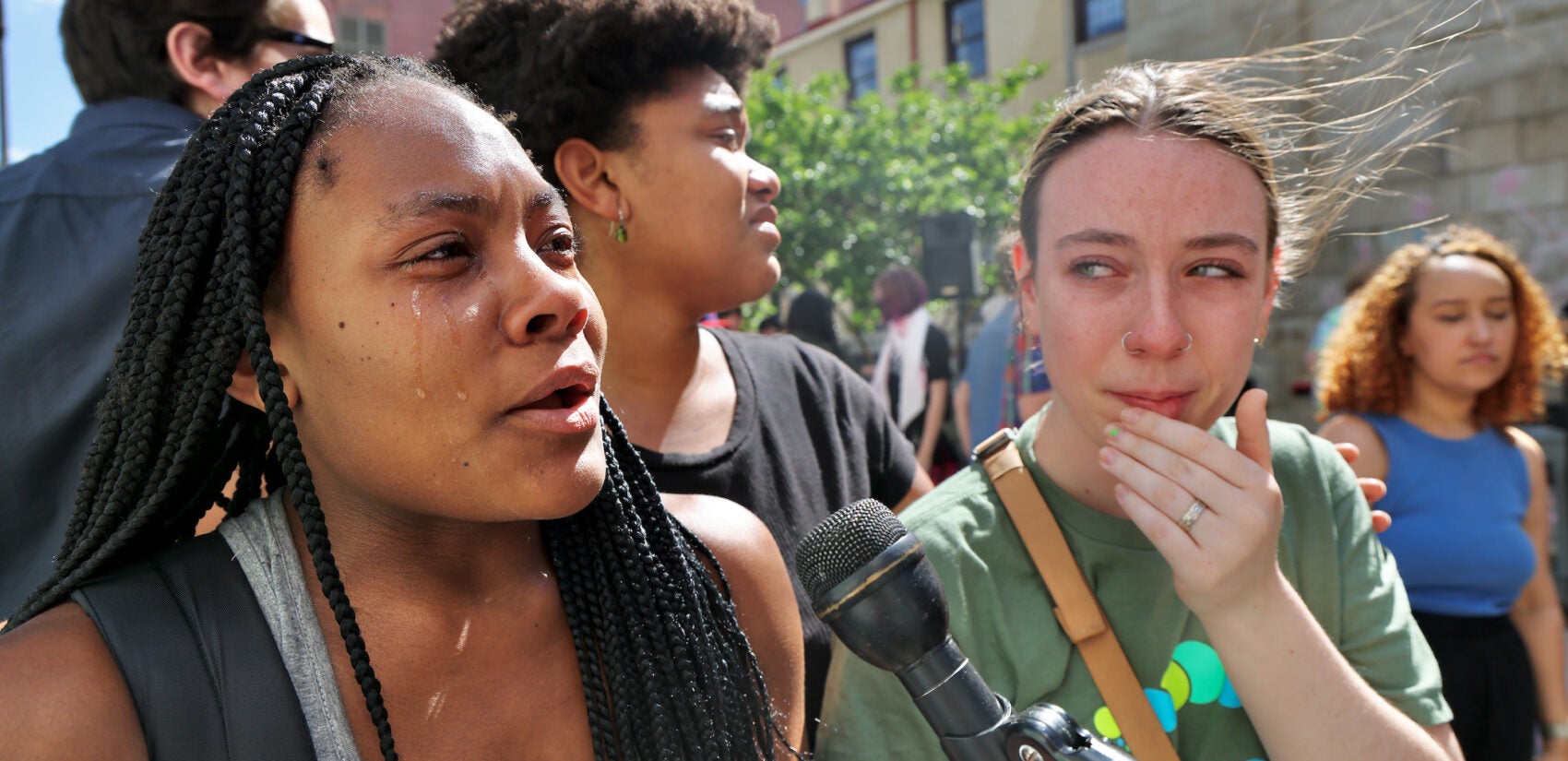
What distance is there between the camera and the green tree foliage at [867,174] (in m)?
16.5

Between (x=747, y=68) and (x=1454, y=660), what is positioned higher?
(x=747, y=68)

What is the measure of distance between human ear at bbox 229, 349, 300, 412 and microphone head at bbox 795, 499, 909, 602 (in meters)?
0.73

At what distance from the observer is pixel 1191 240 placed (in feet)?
5.77

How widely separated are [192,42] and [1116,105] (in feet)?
6.67

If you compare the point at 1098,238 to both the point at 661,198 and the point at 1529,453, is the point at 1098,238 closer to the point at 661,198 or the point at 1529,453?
the point at 661,198

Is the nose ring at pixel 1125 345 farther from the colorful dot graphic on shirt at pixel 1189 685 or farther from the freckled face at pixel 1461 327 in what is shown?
the freckled face at pixel 1461 327

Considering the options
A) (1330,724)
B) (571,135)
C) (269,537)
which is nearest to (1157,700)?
(1330,724)

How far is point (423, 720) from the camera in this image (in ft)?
4.76

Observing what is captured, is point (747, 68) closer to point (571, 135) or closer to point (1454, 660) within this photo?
point (571, 135)

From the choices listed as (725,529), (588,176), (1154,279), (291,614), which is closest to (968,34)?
(588,176)

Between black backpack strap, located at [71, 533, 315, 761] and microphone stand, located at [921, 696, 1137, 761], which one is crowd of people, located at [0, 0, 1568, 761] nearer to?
black backpack strap, located at [71, 533, 315, 761]

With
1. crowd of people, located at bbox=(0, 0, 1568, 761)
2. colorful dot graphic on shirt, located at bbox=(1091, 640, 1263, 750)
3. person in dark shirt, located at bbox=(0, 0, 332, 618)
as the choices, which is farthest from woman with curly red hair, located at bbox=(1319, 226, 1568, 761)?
person in dark shirt, located at bbox=(0, 0, 332, 618)

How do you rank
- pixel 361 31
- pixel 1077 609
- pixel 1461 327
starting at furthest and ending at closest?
1. pixel 361 31
2. pixel 1461 327
3. pixel 1077 609

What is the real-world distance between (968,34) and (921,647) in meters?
21.3
